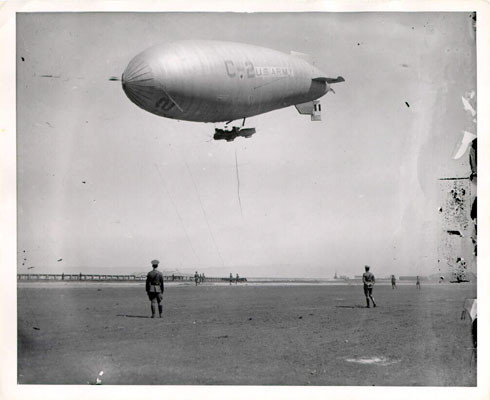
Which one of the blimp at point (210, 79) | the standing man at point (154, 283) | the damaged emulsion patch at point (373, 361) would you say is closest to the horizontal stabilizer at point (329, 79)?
the blimp at point (210, 79)

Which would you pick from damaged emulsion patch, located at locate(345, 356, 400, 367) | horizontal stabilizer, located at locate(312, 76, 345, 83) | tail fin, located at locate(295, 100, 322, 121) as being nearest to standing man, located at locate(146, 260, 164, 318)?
damaged emulsion patch, located at locate(345, 356, 400, 367)

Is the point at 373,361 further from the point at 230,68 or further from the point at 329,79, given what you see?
the point at 329,79

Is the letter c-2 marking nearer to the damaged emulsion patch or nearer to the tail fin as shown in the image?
the tail fin

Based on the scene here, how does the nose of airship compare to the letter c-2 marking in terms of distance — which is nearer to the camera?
the nose of airship

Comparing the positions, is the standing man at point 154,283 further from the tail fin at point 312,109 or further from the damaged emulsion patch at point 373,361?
the tail fin at point 312,109

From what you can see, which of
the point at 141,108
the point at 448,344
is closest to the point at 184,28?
the point at 141,108

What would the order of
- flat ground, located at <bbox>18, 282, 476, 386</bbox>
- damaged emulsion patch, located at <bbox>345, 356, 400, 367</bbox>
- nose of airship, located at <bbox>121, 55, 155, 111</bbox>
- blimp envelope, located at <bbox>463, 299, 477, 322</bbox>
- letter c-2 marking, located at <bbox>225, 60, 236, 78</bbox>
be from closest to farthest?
flat ground, located at <bbox>18, 282, 476, 386</bbox>, damaged emulsion patch, located at <bbox>345, 356, 400, 367</bbox>, blimp envelope, located at <bbox>463, 299, 477, 322</bbox>, nose of airship, located at <bbox>121, 55, 155, 111</bbox>, letter c-2 marking, located at <bbox>225, 60, 236, 78</bbox>

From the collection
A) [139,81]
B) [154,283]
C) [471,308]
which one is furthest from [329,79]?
[154,283]
